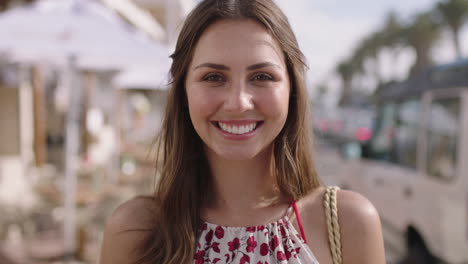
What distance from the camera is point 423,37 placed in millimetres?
28297

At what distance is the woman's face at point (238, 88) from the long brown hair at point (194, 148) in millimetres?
50

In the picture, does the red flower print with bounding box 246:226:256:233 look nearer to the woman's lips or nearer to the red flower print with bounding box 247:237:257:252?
the red flower print with bounding box 247:237:257:252

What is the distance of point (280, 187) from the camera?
1528 mm

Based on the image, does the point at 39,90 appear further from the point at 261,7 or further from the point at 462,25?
the point at 462,25

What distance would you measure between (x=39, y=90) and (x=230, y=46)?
7.46m

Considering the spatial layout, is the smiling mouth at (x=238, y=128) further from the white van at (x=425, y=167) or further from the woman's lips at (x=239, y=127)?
the white van at (x=425, y=167)

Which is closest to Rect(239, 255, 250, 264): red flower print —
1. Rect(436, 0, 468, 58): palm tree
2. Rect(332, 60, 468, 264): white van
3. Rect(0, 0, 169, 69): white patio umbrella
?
Rect(332, 60, 468, 264): white van

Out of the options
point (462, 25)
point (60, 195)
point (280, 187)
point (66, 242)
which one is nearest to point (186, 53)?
point (280, 187)

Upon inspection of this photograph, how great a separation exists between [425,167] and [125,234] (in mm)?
3445

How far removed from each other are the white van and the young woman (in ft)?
7.99

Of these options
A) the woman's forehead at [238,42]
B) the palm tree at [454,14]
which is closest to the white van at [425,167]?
the woman's forehead at [238,42]

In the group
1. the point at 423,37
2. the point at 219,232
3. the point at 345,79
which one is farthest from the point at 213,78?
the point at 345,79

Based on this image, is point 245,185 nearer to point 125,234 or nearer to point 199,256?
point 199,256

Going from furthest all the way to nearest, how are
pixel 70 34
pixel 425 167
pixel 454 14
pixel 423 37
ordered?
pixel 423 37 → pixel 454 14 → pixel 425 167 → pixel 70 34
